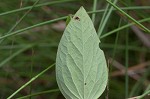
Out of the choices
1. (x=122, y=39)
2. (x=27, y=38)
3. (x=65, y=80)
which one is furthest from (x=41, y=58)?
(x=65, y=80)

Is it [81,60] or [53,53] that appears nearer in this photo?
[81,60]

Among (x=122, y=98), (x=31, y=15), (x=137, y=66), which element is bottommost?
(x=122, y=98)

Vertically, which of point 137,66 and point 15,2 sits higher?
point 15,2

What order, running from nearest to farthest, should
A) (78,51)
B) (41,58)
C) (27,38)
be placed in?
1. (78,51)
2. (41,58)
3. (27,38)

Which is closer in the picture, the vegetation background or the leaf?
the leaf

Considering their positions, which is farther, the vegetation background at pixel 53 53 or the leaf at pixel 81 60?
the vegetation background at pixel 53 53

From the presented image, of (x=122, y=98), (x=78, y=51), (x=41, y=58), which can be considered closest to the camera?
(x=78, y=51)

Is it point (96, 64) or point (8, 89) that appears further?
point (8, 89)

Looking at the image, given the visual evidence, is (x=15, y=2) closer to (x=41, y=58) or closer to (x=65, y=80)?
(x=41, y=58)
